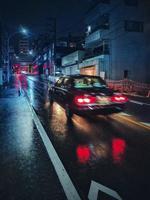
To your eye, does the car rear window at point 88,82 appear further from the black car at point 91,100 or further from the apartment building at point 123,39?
the apartment building at point 123,39

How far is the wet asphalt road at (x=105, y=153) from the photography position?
4598mm

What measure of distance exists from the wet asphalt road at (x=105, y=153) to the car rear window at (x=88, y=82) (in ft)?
4.75

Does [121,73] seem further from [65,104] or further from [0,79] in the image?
[65,104]

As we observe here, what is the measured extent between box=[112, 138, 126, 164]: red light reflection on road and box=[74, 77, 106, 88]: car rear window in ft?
12.7

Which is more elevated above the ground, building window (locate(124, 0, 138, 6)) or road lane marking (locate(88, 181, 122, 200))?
building window (locate(124, 0, 138, 6))

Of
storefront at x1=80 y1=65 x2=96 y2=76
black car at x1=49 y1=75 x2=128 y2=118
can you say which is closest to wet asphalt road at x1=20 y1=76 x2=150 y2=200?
black car at x1=49 y1=75 x2=128 y2=118

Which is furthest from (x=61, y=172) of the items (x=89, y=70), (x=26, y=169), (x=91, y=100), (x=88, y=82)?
(x=89, y=70)

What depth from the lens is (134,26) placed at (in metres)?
39.8

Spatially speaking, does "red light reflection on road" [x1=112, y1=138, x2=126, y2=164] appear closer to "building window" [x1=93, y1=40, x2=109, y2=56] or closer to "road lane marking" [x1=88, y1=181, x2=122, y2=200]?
"road lane marking" [x1=88, y1=181, x2=122, y2=200]

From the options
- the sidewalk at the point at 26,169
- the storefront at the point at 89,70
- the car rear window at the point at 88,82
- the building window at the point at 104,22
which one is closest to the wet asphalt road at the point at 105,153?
the sidewalk at the point at 26,169

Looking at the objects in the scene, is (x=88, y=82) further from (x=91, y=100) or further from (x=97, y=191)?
(x=97, y=191)

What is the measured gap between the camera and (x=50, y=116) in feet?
38.4

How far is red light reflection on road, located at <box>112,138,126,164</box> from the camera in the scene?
5.91 meters

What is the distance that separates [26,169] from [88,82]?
21.4ft
